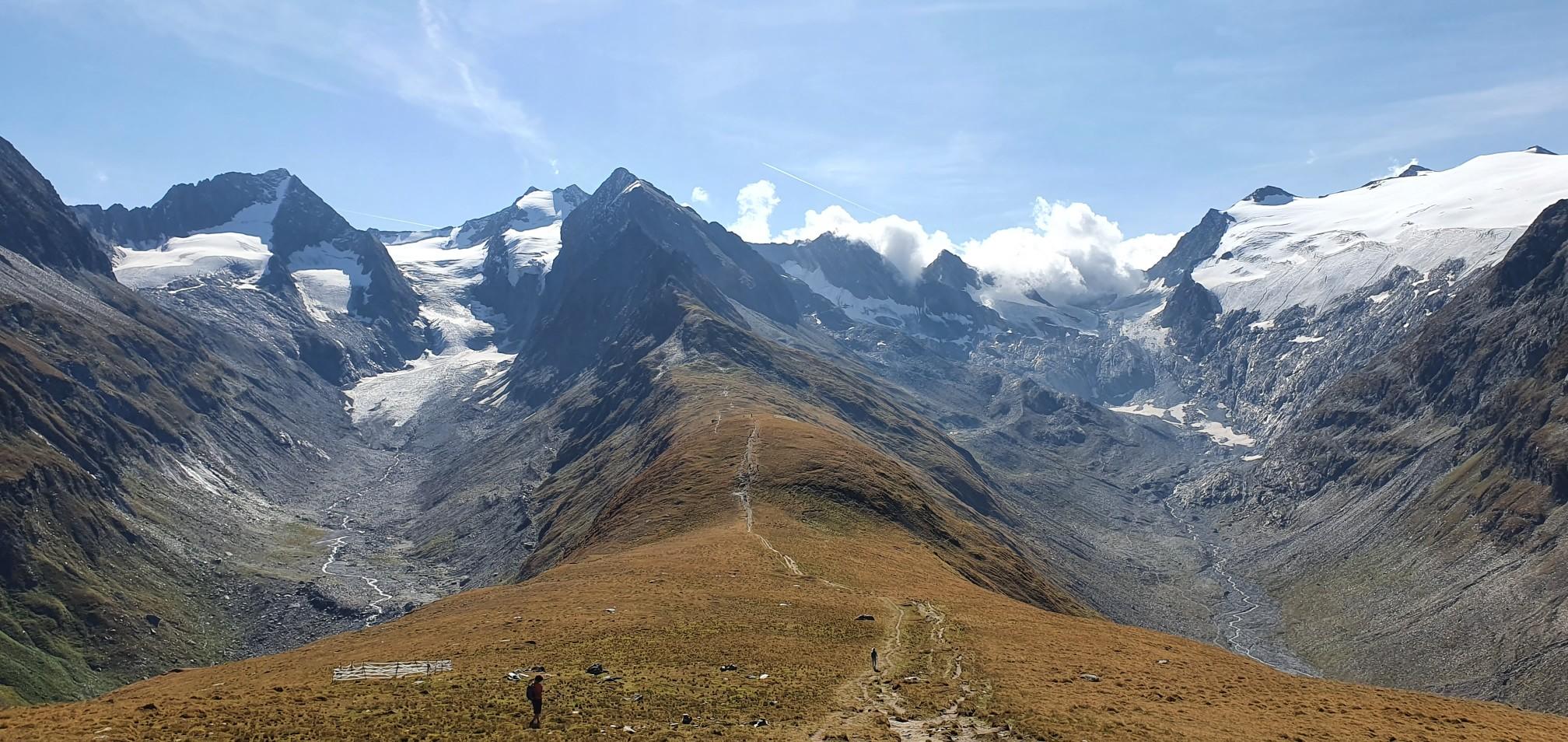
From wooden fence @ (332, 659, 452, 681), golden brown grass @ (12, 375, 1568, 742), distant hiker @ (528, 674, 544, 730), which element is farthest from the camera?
wooden fence @ (332, 659, 452, 681)

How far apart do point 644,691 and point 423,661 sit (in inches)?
627

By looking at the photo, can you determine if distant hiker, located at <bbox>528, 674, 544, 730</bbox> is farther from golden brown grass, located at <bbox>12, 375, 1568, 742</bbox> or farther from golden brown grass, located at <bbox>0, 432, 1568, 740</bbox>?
golden brown grass, located at <bbox>0, 432, 1568, 740</bbox>

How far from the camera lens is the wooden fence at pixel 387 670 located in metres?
49.5

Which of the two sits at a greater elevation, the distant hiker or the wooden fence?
the distant hiker

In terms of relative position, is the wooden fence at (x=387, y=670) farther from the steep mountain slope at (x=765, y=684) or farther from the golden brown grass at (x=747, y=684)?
the steep mountain slope at (x=765, y=684)

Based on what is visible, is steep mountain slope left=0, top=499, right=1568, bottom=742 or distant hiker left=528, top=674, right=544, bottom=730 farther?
steep mountain slope left=0, top=499, right=1568, bottom=742

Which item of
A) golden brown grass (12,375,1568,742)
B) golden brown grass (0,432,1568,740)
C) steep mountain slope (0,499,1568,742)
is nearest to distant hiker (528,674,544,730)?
steep mountain slope (0,499,1568,742)

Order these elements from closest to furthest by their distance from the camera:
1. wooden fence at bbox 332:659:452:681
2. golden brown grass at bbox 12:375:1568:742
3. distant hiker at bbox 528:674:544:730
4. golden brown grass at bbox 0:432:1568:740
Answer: distant hiker at bbox 528:674:544:730, golden brown grass at bbox 0:432:1568:740, golden brown grass at bbox 12:375:1568:742, wooden fence at bbox 332:659:452:681

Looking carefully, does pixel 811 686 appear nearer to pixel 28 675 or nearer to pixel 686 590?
pixel 686 590

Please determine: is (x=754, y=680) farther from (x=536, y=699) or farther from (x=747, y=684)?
(x=536, y=699)

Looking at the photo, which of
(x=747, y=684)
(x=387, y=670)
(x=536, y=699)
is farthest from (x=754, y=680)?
(x=387, y=670)

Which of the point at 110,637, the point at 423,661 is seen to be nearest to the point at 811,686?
the point at 423,661

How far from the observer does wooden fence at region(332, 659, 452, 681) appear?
4947 cm

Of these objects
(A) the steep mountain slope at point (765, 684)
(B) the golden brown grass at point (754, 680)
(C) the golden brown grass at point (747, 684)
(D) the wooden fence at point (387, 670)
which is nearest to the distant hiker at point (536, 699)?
(A) the steep mountain slope at point (765, 684)
